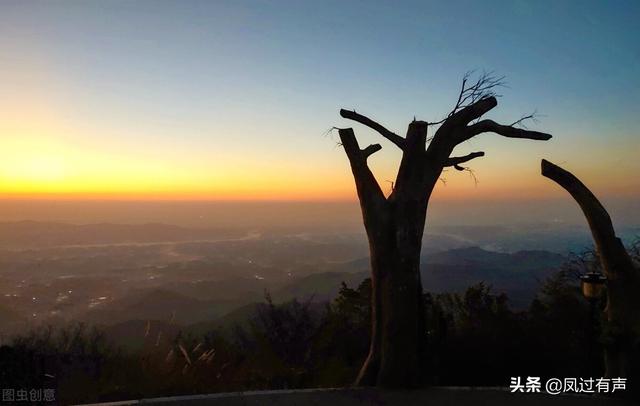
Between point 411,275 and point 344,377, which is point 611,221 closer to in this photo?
point 411,275

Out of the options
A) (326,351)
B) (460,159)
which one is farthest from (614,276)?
(326,351)

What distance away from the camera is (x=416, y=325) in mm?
6145

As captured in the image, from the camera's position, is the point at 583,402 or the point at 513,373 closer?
the point at 583,402

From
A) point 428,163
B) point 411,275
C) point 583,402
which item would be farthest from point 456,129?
point 583,402

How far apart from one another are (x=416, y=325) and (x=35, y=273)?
105m

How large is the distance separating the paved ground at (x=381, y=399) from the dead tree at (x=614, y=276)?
613 millimetres

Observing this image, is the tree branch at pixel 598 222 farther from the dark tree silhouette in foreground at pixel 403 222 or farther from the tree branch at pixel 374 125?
the tree branch at pixel 374 125

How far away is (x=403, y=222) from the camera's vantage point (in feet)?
20.4

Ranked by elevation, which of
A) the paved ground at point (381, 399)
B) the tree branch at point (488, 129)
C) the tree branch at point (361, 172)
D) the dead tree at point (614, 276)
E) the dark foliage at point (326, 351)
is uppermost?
the tree branch at point (488, 129)

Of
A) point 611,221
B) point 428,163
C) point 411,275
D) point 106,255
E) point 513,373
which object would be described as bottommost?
point 106,255

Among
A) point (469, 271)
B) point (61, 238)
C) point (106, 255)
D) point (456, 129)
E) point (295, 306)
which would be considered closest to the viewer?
point (456, 129)

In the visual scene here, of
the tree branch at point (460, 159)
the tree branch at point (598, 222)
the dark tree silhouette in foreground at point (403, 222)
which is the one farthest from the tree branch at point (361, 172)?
the tree branch at point (598, 222)

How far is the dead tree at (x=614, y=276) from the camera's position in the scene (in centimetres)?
575

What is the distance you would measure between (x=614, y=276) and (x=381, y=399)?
3.60 m
